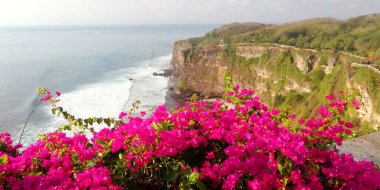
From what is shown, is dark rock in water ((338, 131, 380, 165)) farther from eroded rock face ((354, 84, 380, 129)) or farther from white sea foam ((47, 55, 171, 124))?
white sea foam ((47, 55, 171, 124))

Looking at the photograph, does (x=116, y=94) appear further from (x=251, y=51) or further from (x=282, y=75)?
(x=282, y=75)

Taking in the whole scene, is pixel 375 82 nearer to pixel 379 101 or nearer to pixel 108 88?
pixel 379 101

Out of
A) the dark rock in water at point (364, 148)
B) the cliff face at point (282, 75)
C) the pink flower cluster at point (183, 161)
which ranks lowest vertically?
the cliff face at point (282, 75)

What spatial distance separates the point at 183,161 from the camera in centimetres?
425

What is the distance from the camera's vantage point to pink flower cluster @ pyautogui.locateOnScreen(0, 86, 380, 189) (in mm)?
3945

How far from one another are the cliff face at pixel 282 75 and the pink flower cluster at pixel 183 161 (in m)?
26.1

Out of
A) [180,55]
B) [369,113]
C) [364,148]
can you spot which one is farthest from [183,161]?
[180,55]

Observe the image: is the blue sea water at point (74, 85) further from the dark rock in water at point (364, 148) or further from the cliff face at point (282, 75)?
the dark rock in water at point (364, 148)

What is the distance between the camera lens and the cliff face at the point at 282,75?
38.8 meters

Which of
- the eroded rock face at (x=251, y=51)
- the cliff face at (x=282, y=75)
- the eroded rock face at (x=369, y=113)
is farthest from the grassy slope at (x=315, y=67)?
the eroded rock face at (x=251, y=51)

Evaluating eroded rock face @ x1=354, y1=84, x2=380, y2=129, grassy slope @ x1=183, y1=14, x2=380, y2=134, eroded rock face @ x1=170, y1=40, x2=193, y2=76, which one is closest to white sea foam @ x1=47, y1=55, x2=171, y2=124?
eroded rock face @ x1=170, y1=40, x2=193, y2=76

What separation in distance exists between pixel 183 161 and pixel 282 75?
56478 millimetres

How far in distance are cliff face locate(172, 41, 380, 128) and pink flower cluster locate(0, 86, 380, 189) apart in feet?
85.7

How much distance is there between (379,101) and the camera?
106 feet
